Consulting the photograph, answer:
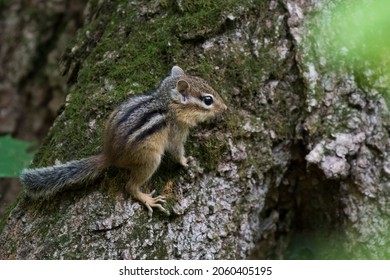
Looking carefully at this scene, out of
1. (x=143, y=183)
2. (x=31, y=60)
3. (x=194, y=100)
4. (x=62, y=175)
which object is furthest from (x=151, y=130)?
(x=31, y=60)

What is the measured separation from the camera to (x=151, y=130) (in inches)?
121

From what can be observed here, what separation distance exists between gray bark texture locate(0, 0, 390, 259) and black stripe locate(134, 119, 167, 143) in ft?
0.76

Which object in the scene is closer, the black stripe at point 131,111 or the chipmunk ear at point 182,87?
the black stripe at point 131,111

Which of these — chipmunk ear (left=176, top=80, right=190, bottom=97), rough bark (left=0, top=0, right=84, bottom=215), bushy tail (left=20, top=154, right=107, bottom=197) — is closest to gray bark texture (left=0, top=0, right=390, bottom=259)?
bushy tail (left=20, top=154, right=107, bottom=197)

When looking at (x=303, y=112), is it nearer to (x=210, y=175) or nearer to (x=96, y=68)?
(x=210, y=175)

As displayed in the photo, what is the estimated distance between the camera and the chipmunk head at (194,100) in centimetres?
331

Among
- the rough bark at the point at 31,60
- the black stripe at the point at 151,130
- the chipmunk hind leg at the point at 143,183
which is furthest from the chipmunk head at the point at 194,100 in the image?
the rough bark at the point at 31,60

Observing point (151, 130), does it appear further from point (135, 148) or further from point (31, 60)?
point (31, 60)

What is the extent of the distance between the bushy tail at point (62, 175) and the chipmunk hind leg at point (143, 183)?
181 mm

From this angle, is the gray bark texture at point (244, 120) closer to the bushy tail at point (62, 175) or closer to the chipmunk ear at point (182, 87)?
the bushy tail at point (62, 175)

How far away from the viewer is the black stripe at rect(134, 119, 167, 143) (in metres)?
3.00

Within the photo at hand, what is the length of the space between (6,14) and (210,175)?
10.9ft

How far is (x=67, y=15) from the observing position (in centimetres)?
552

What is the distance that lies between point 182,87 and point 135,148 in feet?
1.71
